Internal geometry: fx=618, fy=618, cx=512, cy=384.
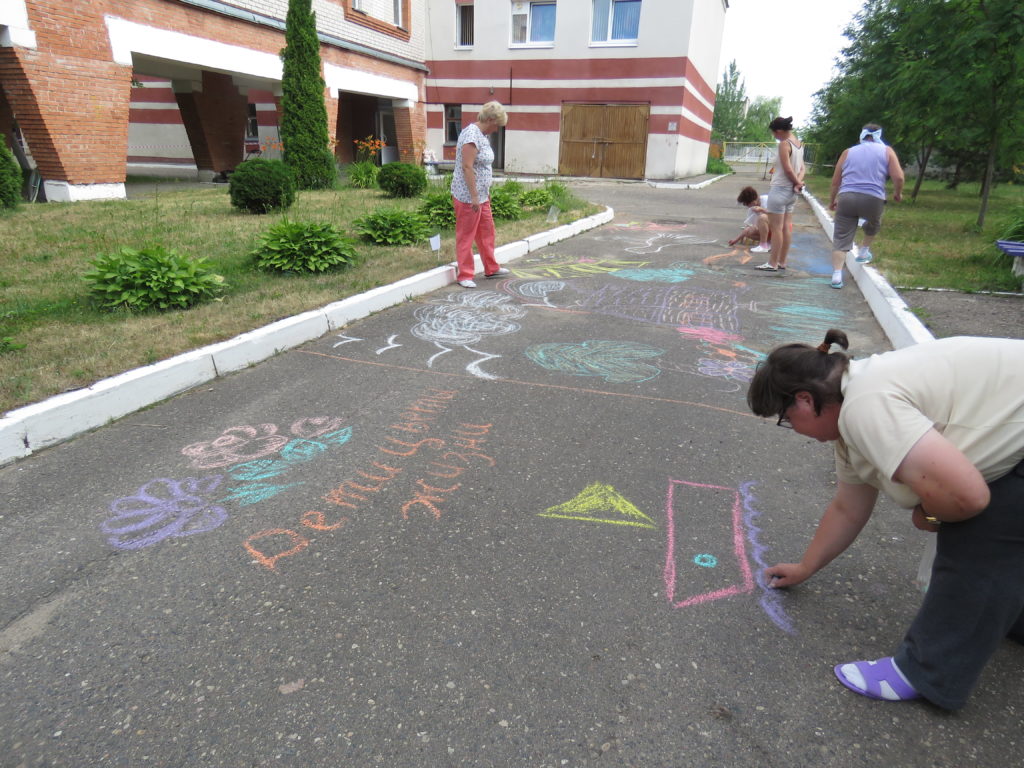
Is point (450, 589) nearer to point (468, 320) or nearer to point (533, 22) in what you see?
point (468, 320)

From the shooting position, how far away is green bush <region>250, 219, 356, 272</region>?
6945 millimetres

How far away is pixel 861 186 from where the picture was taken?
7078 mm

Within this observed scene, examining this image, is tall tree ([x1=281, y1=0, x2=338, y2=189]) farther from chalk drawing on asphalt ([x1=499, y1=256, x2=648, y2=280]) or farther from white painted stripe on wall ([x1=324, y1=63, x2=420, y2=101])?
chalk drawing on asphalt ([x1=499, y1=256, x2=648, y2=280])

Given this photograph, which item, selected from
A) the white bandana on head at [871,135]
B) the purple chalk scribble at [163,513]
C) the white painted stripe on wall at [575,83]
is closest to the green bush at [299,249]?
the purple chalk scribble at [163,513]

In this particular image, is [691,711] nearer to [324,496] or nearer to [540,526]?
[540,526]

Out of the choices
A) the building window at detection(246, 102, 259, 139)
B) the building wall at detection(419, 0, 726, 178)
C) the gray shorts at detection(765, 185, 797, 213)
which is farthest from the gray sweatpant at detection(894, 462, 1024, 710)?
the building window at detection(246, 102, 259, 139)

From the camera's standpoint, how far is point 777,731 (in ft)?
6.17

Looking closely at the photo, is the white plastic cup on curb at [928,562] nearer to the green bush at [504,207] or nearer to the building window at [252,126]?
the green bush at [504,207]

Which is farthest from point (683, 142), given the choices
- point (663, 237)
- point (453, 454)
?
point (453, 454)

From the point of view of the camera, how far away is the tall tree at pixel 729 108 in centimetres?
6444

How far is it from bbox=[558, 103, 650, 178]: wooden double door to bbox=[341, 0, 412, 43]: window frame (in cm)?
672

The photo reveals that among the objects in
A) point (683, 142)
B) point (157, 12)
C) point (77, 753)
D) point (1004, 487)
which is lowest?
point (77, 753)

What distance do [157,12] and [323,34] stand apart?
17.9 feet

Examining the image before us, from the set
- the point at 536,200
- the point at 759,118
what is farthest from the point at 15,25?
the point at 759,118
